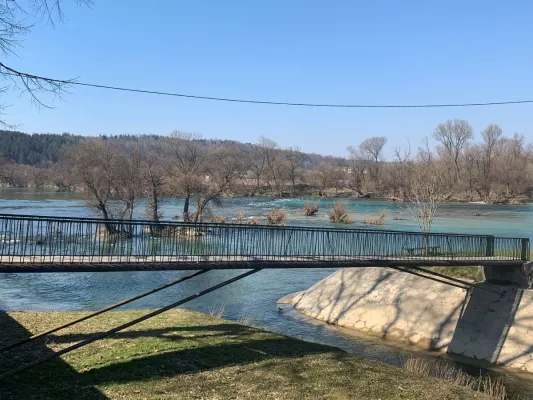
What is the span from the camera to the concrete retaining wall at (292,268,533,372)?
559 inches

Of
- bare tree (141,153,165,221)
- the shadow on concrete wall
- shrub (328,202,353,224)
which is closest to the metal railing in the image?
the shadow on concrete wall

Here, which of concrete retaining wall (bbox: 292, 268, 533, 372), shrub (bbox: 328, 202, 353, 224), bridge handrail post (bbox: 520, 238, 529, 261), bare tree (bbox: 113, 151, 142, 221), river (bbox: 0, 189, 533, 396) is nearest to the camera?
concrete retaining wall (bbox: 292, 268, 533, 372)

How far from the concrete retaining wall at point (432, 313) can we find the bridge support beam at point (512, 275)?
40 cm

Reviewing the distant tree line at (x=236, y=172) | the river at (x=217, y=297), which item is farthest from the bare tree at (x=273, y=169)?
the river at (x=217, y=297)

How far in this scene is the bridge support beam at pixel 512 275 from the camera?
51.0ft

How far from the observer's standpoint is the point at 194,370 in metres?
9.41

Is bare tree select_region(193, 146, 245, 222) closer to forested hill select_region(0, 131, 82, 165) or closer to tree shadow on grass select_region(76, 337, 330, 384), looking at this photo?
tree shadow on grass select_region(76, 337, 330, 384)

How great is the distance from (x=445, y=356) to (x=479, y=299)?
2.47m

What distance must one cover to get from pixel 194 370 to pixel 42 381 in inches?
108

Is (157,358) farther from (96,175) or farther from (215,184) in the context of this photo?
(215,184)

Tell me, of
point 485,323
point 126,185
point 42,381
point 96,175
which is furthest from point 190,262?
point 126,185

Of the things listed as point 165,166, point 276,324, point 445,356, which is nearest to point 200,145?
point 165,166

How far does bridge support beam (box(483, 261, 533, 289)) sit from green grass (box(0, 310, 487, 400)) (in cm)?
722

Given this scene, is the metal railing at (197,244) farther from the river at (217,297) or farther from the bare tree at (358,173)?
the bare tree at (358,173)
